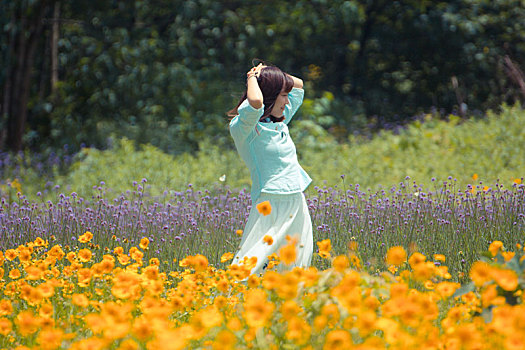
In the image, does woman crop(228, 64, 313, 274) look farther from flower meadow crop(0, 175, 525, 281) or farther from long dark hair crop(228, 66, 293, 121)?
flower meadow crop(0, 175, 525, 281)

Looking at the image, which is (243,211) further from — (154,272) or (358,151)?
(358,151)

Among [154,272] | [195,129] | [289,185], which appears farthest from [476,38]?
[154,272]

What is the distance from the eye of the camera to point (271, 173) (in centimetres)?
342

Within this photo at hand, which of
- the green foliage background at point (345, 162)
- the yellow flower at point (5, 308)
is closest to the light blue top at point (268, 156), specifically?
the yellow flower at point (5, 308)

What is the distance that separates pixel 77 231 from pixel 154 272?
7.32 feet

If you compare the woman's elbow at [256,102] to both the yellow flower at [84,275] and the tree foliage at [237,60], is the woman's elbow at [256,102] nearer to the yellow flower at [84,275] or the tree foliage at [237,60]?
the yellow flower at [84,275]

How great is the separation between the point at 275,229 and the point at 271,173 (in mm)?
315

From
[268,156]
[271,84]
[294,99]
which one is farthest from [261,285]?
[294,99]

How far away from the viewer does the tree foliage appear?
994 centimetres

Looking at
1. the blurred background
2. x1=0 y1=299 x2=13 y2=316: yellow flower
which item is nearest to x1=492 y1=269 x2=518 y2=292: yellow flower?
x1=0 y1=299 x2=13 y2=316: yellow flower

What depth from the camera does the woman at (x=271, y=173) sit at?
3.34 m

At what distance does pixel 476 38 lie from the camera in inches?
439

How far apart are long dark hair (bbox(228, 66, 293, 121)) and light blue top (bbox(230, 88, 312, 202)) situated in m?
0.13

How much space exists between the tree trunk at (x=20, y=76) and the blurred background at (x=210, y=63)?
2cm
